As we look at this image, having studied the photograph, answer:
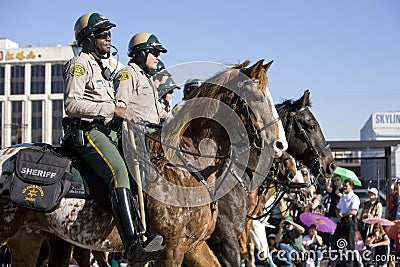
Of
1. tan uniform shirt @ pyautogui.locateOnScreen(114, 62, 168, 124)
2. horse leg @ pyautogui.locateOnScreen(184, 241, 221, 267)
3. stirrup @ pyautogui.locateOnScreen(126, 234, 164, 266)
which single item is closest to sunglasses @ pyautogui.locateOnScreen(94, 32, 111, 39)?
tan uniform shirt @ pyautogui.locateOnScreen(114, 62, 168, 124)

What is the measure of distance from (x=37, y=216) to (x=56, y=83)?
8370cm

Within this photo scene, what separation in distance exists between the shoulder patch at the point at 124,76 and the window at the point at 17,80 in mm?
84644

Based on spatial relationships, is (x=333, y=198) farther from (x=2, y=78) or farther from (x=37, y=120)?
(x=2, y=78)

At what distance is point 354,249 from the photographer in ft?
47.0

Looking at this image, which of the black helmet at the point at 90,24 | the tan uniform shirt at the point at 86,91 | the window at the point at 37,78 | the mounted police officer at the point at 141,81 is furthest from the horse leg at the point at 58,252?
the window at the point at 37,78

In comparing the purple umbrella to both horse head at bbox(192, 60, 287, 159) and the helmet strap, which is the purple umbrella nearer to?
horse head at bbox(192, 60, 287, 159)

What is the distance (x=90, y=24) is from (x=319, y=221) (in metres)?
9.22

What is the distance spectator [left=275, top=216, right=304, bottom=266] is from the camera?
45.6 feet

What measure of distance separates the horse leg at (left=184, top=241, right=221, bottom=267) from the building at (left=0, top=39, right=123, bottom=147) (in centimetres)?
8017

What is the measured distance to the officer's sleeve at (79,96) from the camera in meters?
5.95

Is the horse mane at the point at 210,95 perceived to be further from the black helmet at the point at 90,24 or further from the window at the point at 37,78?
the window at the point at 37,78

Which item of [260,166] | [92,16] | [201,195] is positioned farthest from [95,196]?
[260,166]

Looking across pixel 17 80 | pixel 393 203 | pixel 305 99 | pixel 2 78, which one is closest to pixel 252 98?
pixel 305 99

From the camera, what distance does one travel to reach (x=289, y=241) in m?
14.1
